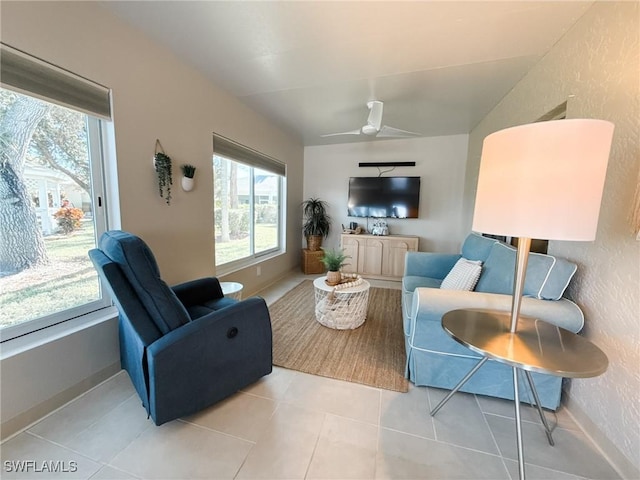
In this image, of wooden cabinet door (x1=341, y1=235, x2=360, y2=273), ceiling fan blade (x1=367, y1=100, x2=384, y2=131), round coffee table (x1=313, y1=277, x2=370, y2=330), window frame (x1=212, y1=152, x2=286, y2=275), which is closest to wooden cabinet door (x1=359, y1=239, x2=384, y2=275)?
wooden cabinet door (x1=341, y1=235, x2=360, y2=273)

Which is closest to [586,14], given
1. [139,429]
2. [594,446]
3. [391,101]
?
[391,101]

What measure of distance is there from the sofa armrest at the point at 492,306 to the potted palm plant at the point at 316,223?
3.20 m

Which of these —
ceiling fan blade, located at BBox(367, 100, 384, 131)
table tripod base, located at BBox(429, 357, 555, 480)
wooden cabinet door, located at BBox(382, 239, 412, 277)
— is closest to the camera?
table tripod base, located at BBox(429, 357, 555, 480)

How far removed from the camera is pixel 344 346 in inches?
88.6

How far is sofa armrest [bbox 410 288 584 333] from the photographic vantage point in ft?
4.68

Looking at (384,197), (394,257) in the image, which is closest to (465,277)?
(394,257)

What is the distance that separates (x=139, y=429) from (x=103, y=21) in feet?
8.02

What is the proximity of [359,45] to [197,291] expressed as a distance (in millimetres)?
2279

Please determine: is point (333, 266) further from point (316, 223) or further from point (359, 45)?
point (316, 223)

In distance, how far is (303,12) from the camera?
1.62m

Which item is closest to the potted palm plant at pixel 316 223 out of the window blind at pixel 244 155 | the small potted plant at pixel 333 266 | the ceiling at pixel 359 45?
the window blind at pixel 244 155

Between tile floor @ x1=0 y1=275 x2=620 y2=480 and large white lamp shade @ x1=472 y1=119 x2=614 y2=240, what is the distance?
113 centimetres

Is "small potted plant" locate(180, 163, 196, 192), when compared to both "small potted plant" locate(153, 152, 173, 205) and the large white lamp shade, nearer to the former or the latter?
"small potted plant" locate(153, 152, 173, 205)

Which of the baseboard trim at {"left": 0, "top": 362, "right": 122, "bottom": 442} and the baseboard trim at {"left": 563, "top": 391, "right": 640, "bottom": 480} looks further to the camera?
the baseboard trim at {"left": 0, "top": 362, "right": 122, "bottom": 442}
